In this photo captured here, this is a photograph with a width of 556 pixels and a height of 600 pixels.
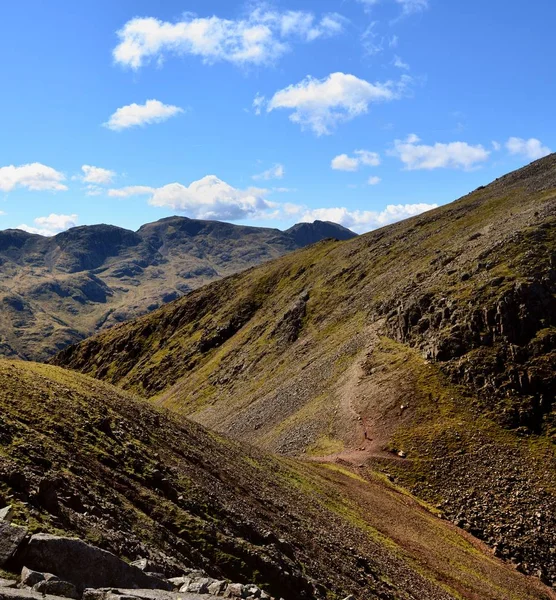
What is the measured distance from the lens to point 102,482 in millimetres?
27359

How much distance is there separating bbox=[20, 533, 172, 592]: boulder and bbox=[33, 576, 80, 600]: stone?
1352mm

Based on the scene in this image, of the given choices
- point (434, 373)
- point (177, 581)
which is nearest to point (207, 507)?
point (177, 581)

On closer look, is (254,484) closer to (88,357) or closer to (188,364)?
(188,364)

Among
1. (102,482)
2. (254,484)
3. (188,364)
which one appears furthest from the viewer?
(188,364)

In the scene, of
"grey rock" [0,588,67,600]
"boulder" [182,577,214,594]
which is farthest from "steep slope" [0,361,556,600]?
"grey rock" [0,588,67,600]

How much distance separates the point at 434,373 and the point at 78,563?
6938 cm

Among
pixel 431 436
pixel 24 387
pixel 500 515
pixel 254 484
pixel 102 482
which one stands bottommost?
pixel 500 515

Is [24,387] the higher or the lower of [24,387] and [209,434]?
the higher

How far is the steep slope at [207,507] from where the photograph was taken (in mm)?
23578

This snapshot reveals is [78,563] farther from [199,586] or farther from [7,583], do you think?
[199,586]

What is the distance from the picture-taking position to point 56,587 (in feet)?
47.6

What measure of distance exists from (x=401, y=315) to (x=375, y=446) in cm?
2955

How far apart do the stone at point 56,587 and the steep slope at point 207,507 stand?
4040 mm

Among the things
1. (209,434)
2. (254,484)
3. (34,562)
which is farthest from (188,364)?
(34,562)
